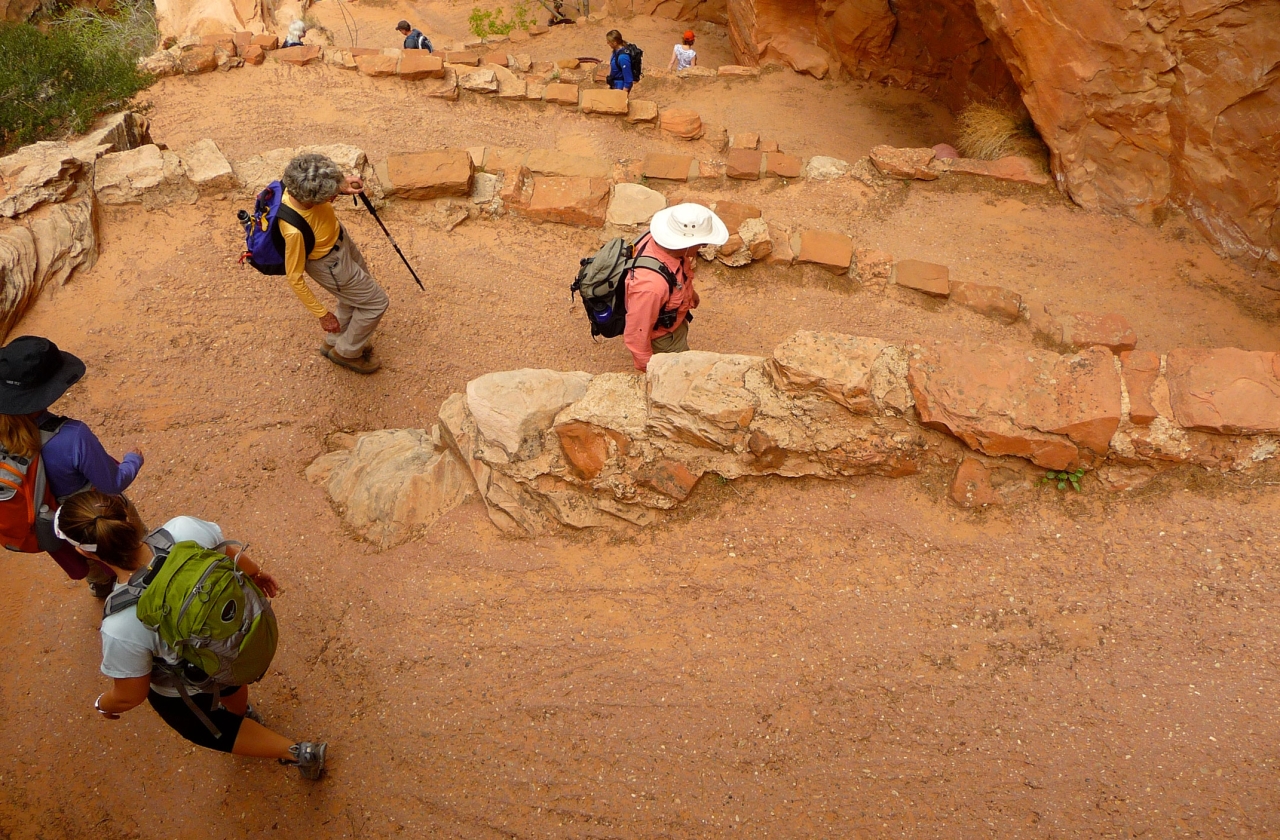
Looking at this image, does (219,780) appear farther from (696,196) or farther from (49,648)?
(696,196)

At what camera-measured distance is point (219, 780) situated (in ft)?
11.0

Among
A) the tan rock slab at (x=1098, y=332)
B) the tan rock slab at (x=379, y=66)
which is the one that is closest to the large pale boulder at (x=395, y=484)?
the tan rock slab at (x=1098, y=332)

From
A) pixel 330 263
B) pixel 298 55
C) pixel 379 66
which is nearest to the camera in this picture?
pixel 330 263

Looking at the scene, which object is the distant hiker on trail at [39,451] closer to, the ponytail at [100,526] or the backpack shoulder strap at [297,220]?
the ponytail at [100,526]

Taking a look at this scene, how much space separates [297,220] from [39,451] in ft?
6.07

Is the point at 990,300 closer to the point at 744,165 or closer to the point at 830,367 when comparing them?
the point at 744,165

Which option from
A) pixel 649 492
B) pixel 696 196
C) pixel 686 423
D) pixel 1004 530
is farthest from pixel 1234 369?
pixel 696 196

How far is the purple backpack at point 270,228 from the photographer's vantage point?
4336 mm

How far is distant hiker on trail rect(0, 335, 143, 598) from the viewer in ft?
9.99

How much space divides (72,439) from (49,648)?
1.33 metres

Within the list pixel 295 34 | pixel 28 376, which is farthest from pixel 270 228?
pixel 295 34

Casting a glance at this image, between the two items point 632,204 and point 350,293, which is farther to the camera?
point 632,204

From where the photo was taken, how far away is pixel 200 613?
102 inches

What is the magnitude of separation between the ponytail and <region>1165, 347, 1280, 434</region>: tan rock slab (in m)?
4.61
